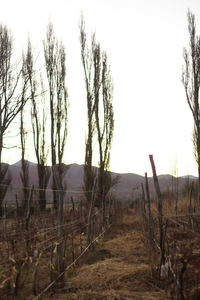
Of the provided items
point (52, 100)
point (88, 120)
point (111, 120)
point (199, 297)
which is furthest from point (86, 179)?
point (199, 297)

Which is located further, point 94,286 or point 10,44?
point 10,44

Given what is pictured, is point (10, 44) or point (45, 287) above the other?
point (10, 44)

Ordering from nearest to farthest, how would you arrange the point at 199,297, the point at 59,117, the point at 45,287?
the point at 199,297 < the point at 45,287 < the point at 59,117

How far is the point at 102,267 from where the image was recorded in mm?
4996

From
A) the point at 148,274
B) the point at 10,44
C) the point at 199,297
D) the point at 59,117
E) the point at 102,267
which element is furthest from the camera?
the point at 59,117

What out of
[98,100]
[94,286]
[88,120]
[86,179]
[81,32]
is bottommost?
[94,286]

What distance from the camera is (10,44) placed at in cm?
997

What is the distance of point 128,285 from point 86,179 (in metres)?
9.57

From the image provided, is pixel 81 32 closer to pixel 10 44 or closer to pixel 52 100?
pixel 52 100

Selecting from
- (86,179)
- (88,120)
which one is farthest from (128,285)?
(88,120)

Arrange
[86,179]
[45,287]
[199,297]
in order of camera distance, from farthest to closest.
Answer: [86,179] < [45,287] < [199,297]

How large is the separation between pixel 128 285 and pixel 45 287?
1.05 m

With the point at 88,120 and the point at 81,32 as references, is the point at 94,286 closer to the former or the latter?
the point at 88,120

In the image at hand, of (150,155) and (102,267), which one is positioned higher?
(150,155)
